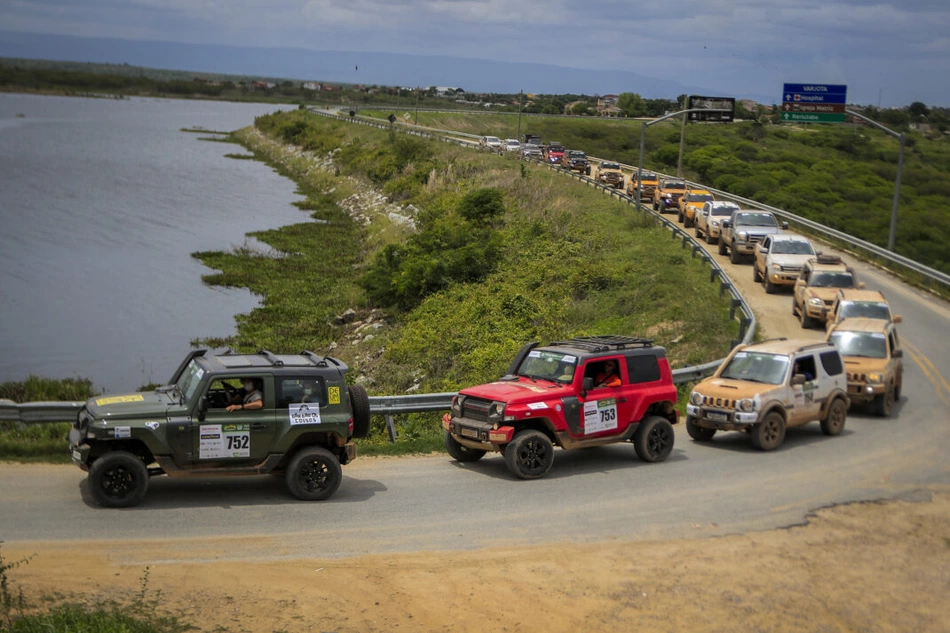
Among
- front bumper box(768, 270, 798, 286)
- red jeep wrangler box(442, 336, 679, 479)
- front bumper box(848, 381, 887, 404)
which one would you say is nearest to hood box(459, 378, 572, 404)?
red jeep wrangler box(442, 336, 679, 479)

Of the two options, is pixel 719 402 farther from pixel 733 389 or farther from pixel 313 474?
pixel 313 474

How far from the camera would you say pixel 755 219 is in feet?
133

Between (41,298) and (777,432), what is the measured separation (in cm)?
3217

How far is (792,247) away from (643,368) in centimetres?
2015

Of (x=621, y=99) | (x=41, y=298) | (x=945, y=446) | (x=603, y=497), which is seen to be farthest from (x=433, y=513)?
(x=621, y=99)

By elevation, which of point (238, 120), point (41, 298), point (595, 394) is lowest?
point (41, 298)

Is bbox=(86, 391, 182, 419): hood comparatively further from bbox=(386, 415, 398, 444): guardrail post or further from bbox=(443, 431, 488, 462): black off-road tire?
bbox=(386, 415, 398, 444): guardrail post

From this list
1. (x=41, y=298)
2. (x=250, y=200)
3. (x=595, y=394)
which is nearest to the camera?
(x=595, y=394)

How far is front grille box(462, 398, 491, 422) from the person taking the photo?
1502 cm

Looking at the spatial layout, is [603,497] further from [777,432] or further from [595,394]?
[777,432]

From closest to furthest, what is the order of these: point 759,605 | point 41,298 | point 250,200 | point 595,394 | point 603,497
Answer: point 759,605, point 603,497, point 595,394, point 41,298, point 250,200

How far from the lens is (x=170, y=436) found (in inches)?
492

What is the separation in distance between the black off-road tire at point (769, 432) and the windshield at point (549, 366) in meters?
3.84

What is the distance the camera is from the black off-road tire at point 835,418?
18766 millimetres
